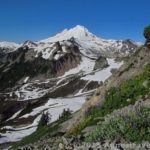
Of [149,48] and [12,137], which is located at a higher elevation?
[149,48]

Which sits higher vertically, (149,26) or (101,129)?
(149,26)

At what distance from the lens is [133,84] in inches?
1388

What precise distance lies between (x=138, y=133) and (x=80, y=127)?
49.8 ft

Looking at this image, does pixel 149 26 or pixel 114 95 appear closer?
pixel 114 95

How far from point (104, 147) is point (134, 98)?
56.2 feet

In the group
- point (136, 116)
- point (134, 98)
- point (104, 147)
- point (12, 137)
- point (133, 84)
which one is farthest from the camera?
point (12, 137)

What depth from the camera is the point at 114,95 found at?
3556 centimetres

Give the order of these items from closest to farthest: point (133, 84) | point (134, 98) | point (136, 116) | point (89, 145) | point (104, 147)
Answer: point (104, 147) < point (89, 145) < point (136, 116) < point (134, 98) < point (133, 84)

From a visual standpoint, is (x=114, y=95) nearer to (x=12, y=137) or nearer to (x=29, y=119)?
(x=12, y=137)

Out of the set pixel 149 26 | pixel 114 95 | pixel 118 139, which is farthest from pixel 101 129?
pixel 149 26

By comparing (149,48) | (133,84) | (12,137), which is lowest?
(12,137)

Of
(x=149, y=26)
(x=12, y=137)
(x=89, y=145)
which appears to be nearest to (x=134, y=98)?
(x=89, y=145)

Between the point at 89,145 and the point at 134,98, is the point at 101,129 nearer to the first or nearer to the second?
the point at 89,145

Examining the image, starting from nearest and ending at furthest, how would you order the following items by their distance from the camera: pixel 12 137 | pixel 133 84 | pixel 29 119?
pixel 133 84
pixel 12 137
pixel 29 119
